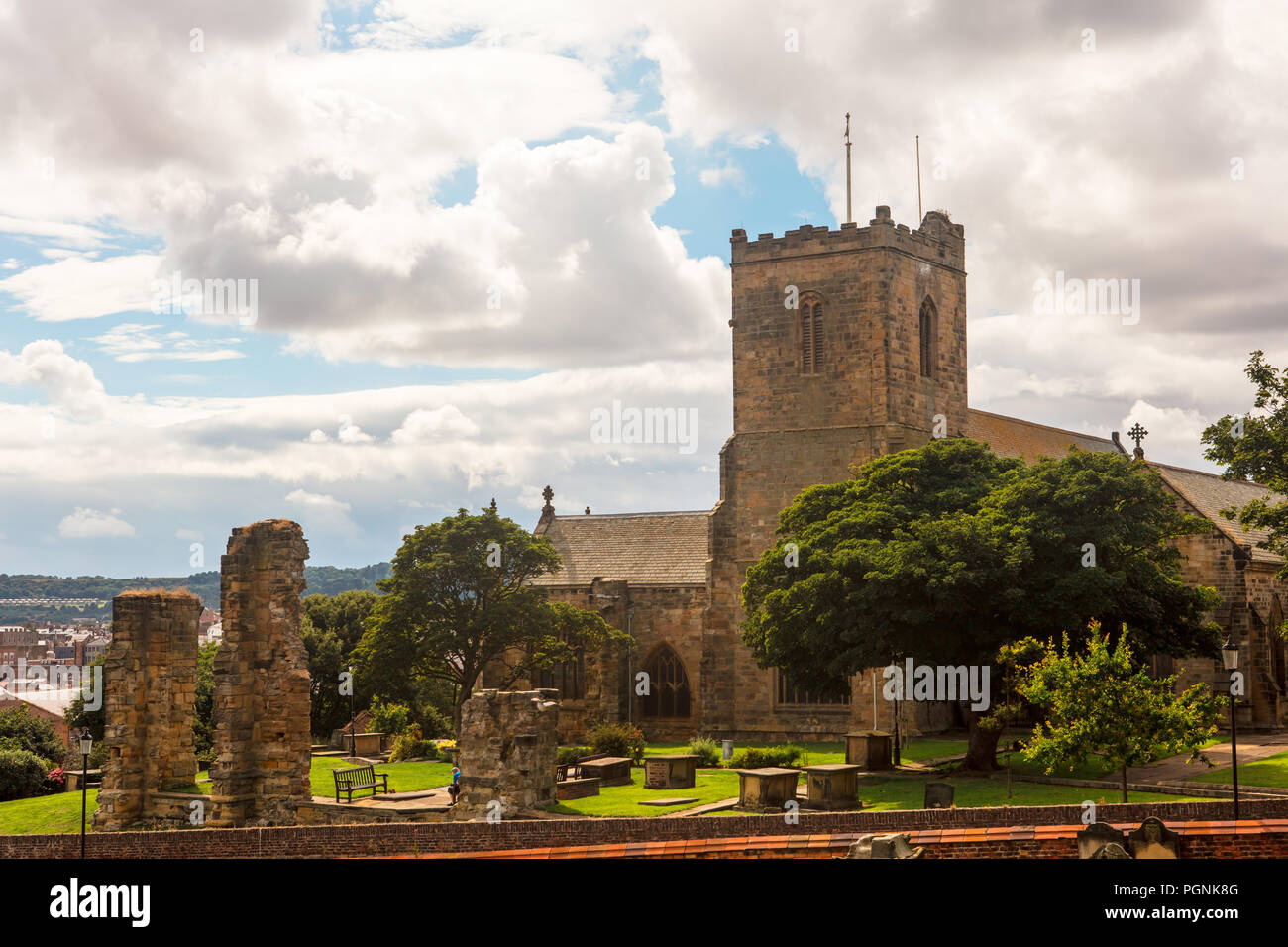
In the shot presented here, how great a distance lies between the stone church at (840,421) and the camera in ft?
151

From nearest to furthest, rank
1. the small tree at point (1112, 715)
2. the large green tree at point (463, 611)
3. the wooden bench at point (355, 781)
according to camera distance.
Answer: the small tree at point (1112, 715) < the wooden bench at point (355, 781) < the large green tree at point (463, 611)

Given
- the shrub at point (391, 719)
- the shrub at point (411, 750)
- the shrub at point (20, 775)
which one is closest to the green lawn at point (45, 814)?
the shrub at point (20, 775)

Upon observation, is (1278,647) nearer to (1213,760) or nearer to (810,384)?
(1213,760)

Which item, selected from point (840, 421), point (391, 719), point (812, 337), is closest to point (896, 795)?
point (840, 421)

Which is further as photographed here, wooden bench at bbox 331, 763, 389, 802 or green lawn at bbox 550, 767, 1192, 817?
wooden bench at bbox 331, 763, 389, 802

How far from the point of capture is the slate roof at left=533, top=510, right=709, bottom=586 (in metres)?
55.3

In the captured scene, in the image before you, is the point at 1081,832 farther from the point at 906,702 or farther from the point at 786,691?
the point at 786,691

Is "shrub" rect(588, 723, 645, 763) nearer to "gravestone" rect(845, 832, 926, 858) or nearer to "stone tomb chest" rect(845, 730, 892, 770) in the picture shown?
"stone tomb chest" rect(845, 730, 892, 770)

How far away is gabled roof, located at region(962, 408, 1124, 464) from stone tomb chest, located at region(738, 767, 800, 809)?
25832 millimetres

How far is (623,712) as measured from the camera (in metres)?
52.7

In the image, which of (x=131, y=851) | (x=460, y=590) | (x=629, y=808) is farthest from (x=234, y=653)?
(x=460, y=590)

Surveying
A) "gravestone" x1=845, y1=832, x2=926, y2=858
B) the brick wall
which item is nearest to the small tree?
the brick wall

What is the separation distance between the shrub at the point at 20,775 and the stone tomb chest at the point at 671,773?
21997 mm

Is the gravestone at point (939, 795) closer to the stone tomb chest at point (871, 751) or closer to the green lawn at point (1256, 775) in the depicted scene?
the green lawn at point (1256, 775)
